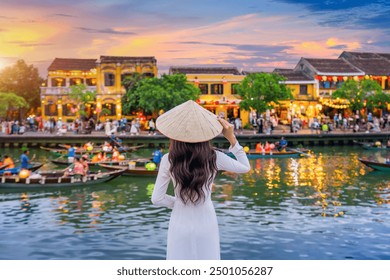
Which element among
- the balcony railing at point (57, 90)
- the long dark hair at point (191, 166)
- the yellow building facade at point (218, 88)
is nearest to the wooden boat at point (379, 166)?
the long dark hair at point (191, 166)

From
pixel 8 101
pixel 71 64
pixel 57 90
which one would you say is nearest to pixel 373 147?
pixel 57 90

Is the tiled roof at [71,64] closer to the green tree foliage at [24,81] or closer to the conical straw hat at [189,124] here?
the green tree foliage at [24,81]

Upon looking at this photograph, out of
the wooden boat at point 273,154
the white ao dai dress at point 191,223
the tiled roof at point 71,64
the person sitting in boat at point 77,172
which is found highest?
the tiled roof at point 71,64

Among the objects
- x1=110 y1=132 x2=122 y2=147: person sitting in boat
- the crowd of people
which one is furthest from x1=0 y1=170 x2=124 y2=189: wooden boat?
the crowd of people

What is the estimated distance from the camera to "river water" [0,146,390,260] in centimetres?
812

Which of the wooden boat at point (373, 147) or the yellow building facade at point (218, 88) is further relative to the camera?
the yellow building facade at point (218, 88)

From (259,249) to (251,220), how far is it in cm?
202

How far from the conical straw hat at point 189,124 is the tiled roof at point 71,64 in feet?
107

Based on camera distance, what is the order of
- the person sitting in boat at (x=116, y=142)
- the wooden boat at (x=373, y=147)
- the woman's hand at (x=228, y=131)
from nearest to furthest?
the woman's hand at (x=228, y=131) < the person sitting in boat at (x=116, y=142) < the wooden boat at (x=373, y=147)

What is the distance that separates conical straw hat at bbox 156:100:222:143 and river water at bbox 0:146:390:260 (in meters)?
4.77

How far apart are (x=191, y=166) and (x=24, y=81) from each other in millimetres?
38357

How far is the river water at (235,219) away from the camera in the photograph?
8125mm
